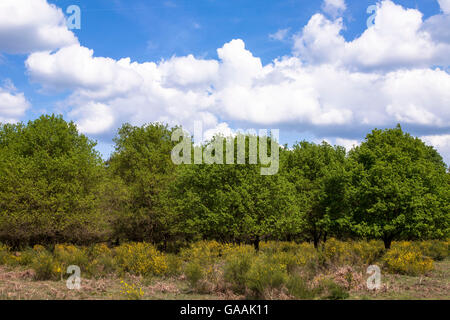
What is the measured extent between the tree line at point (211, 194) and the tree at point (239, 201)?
0.08m

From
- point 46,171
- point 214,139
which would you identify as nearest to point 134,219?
point 46,171

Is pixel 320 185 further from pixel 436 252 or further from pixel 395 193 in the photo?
pixel 436 252

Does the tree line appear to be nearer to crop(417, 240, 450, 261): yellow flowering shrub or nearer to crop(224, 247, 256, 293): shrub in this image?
crop(417, 240, 450, 261): yellow flowering shrub

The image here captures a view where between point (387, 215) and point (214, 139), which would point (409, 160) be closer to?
point (387, 215)

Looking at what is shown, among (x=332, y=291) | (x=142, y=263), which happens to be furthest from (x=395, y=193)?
(x=142, y=263)

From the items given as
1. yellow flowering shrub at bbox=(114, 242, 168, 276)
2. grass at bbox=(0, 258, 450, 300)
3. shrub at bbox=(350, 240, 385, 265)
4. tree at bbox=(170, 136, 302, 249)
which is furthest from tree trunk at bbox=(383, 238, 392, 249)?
yellow flowering shrub at bbox=(114, 242, 168, 276)

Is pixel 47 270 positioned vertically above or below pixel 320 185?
below

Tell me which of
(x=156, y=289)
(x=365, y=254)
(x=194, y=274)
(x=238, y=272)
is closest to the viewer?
(x=238, y=272)

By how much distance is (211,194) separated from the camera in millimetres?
25906

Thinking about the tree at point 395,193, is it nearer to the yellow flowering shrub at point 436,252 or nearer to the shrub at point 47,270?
the yellow flowering shrub at point 436,252

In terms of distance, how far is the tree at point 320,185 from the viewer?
28516 millimetres

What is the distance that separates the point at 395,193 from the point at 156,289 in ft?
57.8
